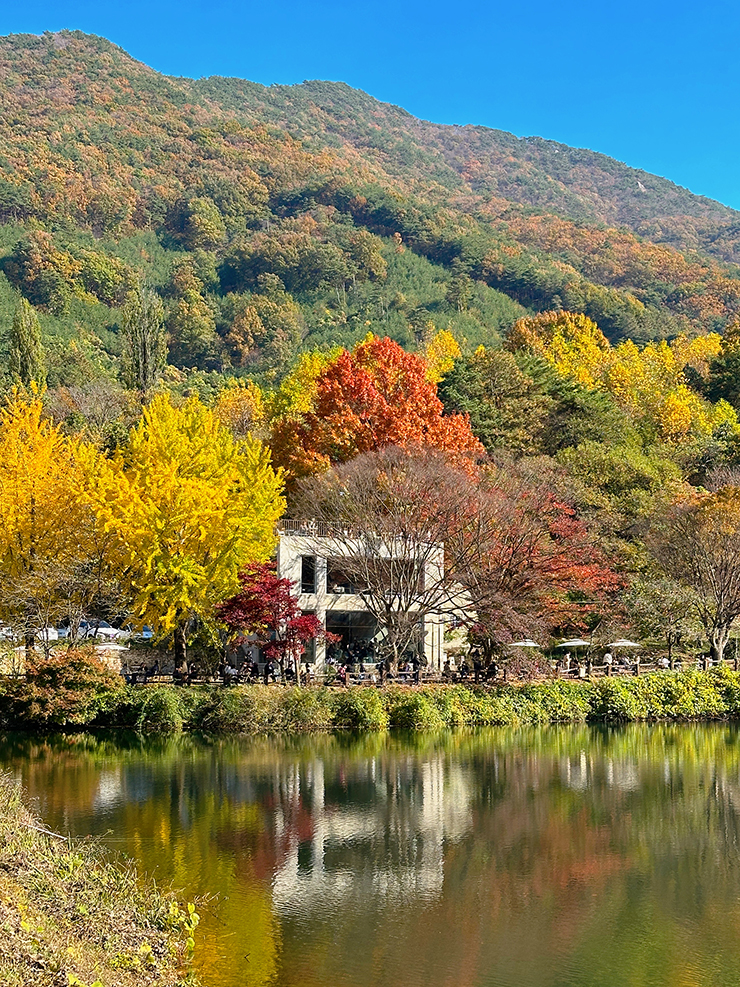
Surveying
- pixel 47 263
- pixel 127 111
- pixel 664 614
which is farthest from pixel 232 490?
pixel 127 111

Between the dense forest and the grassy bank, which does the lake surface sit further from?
the dense forest

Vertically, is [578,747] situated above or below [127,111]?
below

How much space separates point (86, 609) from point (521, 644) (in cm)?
1580

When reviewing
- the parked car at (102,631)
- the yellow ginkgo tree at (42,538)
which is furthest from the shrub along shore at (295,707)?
the parked car at (102,631)

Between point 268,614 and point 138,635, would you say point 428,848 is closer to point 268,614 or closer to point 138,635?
point 268,614

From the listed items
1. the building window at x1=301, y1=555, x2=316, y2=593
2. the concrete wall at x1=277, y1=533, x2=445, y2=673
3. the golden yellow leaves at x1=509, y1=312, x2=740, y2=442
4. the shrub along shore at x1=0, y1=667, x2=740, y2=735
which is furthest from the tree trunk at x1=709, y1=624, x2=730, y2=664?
the golden yellow leaves at x1=509, y1=312, x2=740, y2=442

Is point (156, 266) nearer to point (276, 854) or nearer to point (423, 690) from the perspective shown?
point (423, 690)

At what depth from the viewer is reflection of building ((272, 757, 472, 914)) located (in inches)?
628

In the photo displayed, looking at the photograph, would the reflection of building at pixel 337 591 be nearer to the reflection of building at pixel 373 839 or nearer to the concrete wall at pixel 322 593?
the concrete wall at pixel 322 593

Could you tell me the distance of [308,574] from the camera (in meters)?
39.6

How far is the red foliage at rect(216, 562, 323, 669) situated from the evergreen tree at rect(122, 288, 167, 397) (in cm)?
3550

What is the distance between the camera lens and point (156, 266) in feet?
411

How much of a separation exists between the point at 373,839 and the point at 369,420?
27.4m

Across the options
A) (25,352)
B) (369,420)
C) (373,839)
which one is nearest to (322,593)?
(369,420)
